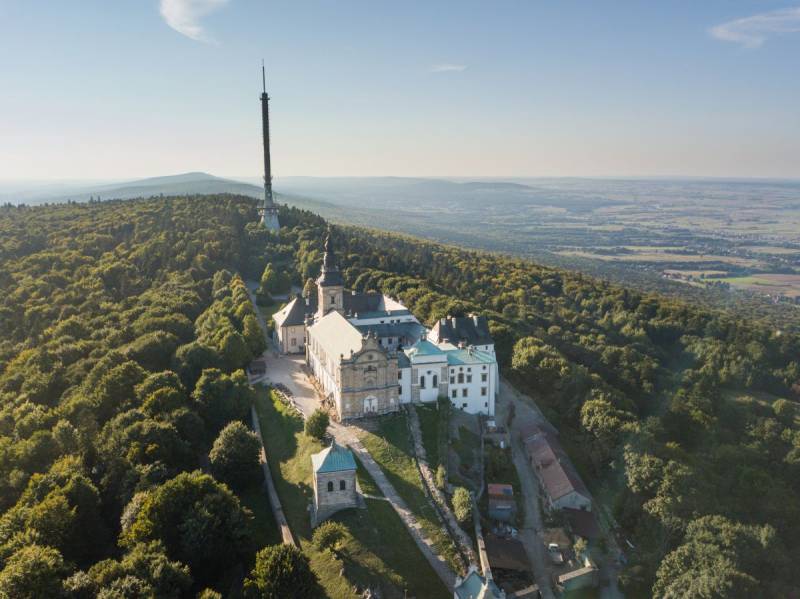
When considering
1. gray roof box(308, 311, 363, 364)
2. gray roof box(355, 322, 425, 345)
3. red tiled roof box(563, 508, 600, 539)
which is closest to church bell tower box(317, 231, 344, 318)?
gray roof box(308, 311, 363, 364)

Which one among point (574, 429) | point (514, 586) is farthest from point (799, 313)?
point (514, 586)

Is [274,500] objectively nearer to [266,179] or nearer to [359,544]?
[359,544]

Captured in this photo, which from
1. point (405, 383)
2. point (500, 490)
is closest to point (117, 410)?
point (405, 383)

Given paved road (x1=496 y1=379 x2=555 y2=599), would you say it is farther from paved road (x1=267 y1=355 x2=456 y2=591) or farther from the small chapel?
the small chapel

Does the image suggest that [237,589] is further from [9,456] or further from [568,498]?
[568,498]

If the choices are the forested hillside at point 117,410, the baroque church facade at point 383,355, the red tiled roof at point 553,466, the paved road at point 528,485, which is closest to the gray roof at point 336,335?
the baroque church facade at point 383,355
